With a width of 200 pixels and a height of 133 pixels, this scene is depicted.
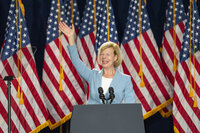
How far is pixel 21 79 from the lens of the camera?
197 inches

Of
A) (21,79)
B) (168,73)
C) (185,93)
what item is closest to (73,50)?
(21,79)

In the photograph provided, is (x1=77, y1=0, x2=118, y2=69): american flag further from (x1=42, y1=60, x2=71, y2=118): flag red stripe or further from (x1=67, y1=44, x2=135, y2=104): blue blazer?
(x1=67, y1=44, x2=135, y2=104): blue blazer

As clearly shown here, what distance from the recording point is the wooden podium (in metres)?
1.98

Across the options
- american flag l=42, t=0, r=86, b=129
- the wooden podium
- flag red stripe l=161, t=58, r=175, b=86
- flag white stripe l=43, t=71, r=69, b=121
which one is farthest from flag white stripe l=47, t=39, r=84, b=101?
the wooden podium

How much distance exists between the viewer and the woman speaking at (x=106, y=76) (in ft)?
9.61

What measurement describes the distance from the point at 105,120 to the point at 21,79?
3.22 m

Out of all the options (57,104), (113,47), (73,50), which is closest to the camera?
(73,50)

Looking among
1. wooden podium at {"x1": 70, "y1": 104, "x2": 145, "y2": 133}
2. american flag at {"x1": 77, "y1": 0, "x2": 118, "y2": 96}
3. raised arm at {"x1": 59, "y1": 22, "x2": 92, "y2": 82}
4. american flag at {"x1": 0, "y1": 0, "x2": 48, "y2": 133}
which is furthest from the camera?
american flag at {"x1": 77, "y1": 0, "x2": 118, "y2": 96}

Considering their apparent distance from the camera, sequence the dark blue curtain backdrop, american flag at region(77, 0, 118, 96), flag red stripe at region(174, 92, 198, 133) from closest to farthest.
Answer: flag red stripe at region(174, 92, 198, 133), american flag at region(77, 0, 118, 96), the dark blue curtain backdrop

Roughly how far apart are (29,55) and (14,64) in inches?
9.7

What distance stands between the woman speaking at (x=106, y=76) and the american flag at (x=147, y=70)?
226 centimetres

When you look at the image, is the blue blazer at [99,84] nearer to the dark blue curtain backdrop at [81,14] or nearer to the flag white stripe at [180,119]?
the flag white stripe at [180,119]

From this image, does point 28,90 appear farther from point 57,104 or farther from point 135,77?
point 135,77

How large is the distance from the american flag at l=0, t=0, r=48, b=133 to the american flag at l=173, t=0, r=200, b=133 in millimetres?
1918
